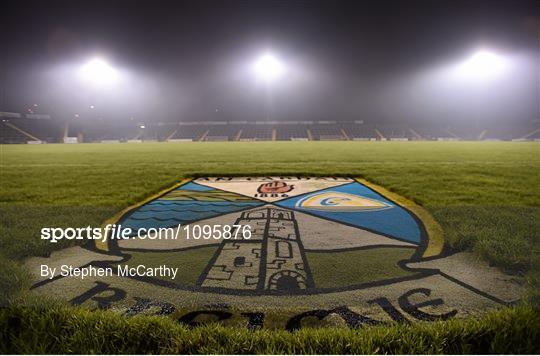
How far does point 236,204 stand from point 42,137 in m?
52.9

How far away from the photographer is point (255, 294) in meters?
1.79

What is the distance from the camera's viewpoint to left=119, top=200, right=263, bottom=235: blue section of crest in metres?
3.37

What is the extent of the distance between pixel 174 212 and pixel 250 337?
281 centimetres

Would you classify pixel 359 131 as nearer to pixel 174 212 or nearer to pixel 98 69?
pixel 98 69

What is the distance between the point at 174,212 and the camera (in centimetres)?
384

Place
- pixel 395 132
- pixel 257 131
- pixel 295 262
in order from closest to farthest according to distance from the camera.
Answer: pixel 295 262, pixel 395 132, pixel 257 131

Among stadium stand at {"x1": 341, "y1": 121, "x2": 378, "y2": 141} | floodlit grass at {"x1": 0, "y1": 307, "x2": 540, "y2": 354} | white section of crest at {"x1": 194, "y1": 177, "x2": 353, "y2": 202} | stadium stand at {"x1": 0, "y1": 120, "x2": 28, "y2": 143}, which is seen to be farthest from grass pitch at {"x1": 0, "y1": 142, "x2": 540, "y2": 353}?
stadium stand at {"x1": 0, "y1": 120, "x2": 28, "y2": 143}

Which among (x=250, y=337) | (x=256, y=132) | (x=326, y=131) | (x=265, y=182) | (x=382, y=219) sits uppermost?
(x=326, y=131)

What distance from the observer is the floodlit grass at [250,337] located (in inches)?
49.6

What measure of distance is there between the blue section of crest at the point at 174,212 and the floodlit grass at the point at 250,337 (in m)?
1.68

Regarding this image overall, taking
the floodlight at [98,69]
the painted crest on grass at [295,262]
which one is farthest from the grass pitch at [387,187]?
the floodlight at [98,69]

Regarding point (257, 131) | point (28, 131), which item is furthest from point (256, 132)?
point (28, 131)

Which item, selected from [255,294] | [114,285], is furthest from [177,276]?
[255,294]

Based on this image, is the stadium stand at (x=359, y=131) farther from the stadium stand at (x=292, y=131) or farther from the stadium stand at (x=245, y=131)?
the stadium stand at (x=292, y=131)
